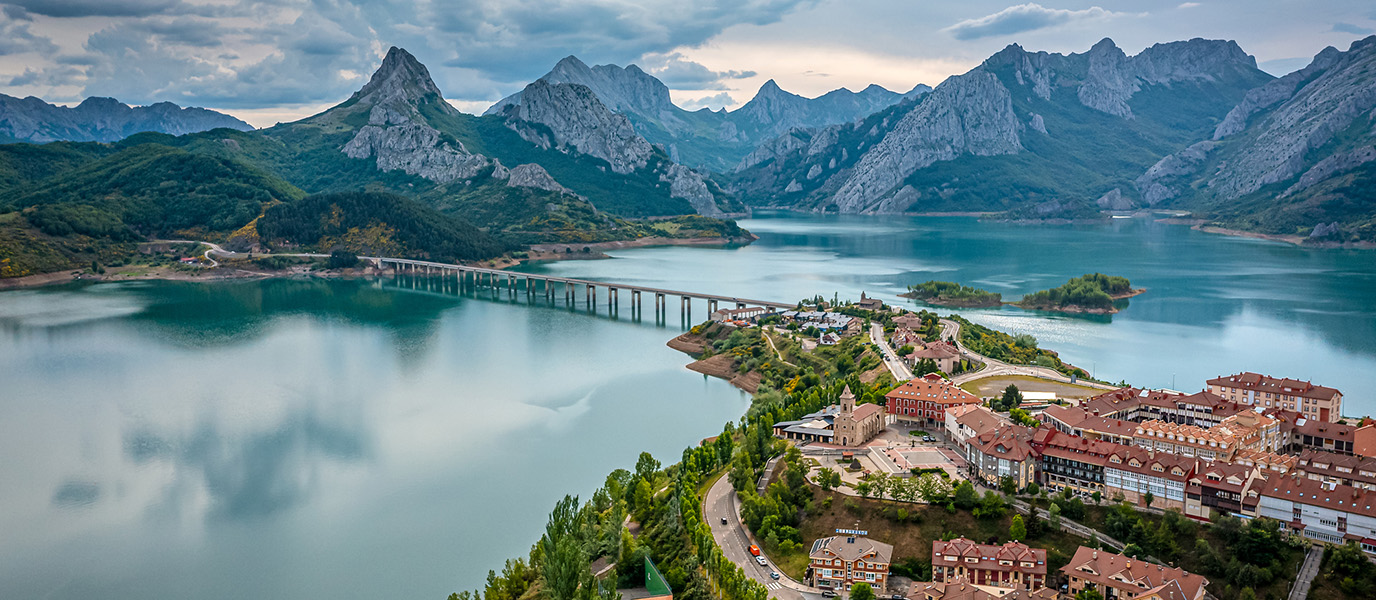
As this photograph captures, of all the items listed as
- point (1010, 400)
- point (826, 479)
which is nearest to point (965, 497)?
point (826, 479)

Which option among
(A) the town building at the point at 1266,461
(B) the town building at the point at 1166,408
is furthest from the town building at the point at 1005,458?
(A) the town building at the point at 1266,461

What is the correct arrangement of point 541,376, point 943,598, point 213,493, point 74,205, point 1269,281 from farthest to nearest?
point 74,205 < point 1269,281 < point 541,376 < point 213,493 < point 943,598

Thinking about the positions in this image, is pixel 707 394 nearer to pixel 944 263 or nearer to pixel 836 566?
pixel 836 566

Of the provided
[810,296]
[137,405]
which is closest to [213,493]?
[137,405]

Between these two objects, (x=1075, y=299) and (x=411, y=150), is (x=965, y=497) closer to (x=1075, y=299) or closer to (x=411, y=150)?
(x=1075, y=299)

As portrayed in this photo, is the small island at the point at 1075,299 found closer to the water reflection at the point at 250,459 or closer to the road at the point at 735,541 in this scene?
the road at the point at 735,541

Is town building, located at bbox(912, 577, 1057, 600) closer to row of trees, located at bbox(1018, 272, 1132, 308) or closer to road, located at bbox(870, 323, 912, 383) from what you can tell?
road, located at bbox(870, 323, 912, 383)
